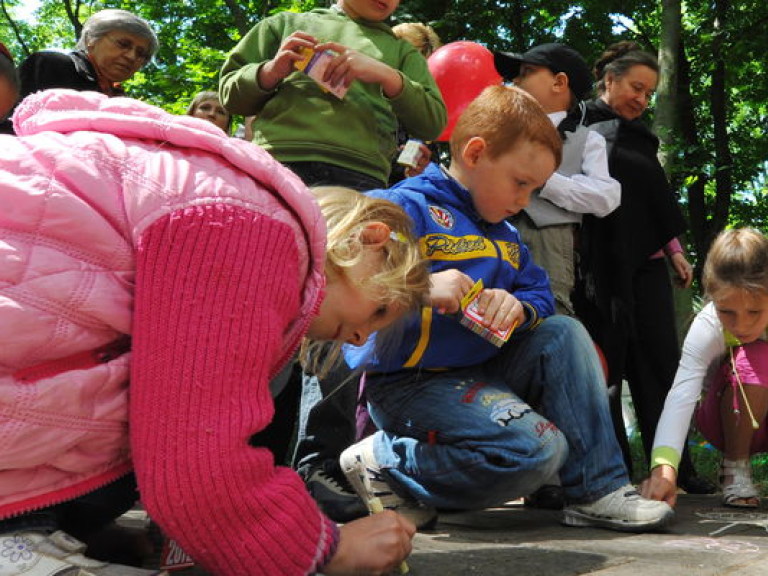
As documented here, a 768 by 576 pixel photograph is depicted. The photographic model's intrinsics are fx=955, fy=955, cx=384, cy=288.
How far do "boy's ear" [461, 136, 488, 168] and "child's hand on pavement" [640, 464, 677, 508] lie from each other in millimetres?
1069

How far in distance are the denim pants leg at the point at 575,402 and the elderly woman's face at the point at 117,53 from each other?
2586 millimetres

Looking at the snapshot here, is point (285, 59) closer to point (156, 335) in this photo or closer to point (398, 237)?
point (398, 237)

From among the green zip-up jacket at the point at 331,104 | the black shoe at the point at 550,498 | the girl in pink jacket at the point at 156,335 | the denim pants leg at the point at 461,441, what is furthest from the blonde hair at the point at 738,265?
the girl in pink jacket at the point at 156,335

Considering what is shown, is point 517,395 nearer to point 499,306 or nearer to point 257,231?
point 499,306

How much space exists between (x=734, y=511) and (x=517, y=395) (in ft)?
2.80

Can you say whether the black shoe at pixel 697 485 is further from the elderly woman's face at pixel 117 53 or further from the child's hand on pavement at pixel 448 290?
the elderly woman's face at pixel 117 53

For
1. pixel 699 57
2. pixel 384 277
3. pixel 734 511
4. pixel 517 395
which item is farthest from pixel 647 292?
pixel 699 57

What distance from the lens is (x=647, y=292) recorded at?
3.98 meters

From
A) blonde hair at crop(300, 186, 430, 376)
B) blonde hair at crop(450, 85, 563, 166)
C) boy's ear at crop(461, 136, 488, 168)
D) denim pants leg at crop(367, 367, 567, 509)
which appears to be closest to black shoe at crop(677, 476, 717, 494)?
denim pants leg at crop(367, 367, 567, 509)

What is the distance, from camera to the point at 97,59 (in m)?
4.30

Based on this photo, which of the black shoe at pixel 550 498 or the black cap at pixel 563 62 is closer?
the black shoe at pixel 550 498

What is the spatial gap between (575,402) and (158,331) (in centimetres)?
148

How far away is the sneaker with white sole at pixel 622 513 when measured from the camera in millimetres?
2420

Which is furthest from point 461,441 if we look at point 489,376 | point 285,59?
point 285,59
